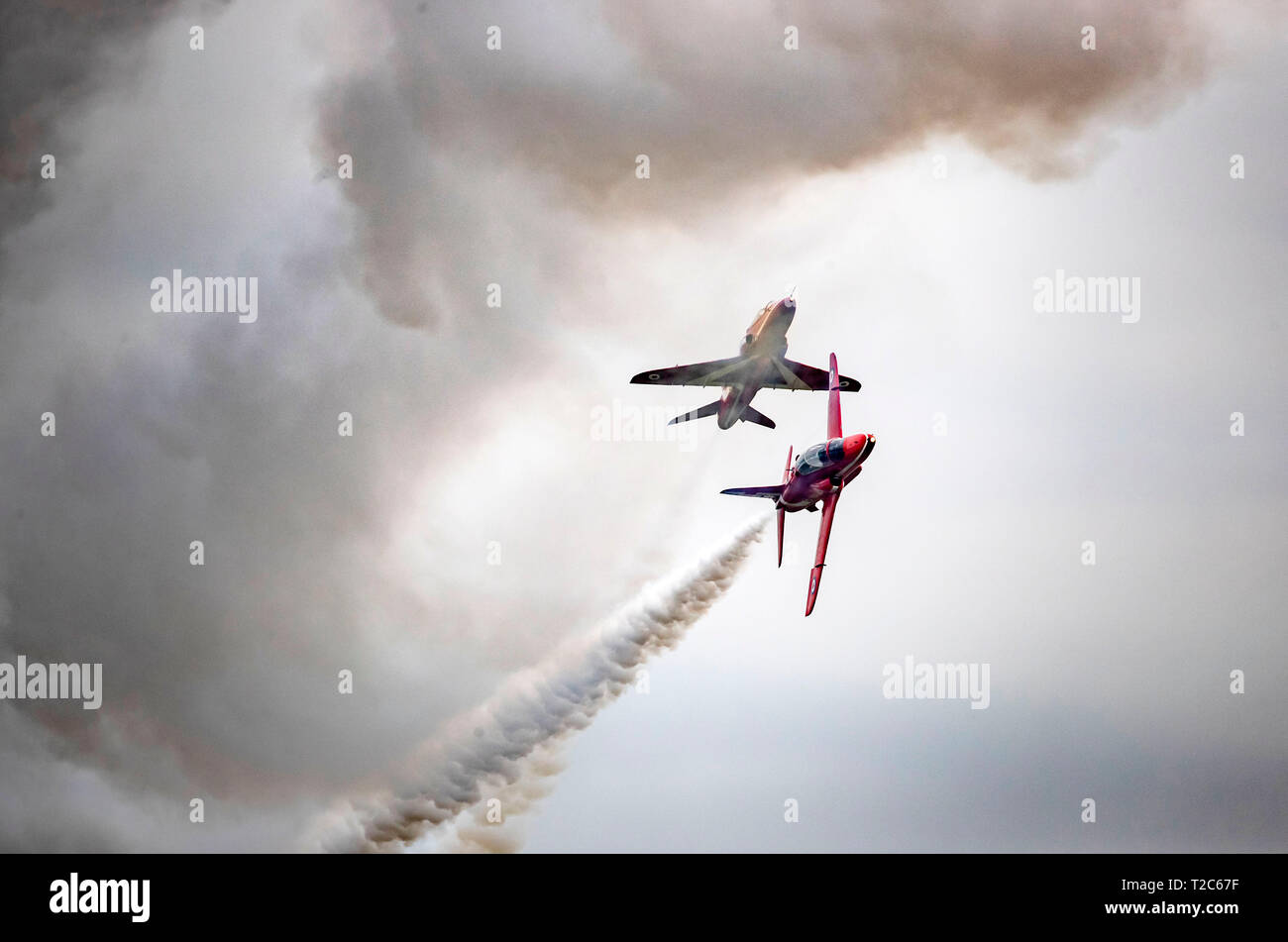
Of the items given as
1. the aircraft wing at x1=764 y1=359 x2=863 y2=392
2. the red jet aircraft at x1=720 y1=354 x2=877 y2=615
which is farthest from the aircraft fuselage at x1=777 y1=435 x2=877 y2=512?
the aircraft wing at x1=764 y1=359 x2=863 y2=392

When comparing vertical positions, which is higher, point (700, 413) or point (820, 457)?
point (700, 413)

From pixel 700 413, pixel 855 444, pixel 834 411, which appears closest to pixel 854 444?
pixel 855 444

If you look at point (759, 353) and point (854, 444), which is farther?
point (759, 353)

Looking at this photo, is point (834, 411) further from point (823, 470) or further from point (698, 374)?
point (698, 374)

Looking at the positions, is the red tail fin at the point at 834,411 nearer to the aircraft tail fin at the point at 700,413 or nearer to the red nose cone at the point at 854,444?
the red nose cone at the point at 854,444

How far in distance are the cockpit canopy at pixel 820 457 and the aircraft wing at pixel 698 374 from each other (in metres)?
11.4

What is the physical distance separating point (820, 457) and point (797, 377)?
14967 millimetres

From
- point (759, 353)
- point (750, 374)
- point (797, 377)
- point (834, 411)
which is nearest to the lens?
point (834, 411)

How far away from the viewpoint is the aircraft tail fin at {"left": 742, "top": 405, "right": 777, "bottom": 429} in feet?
253

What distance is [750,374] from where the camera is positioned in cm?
7169
